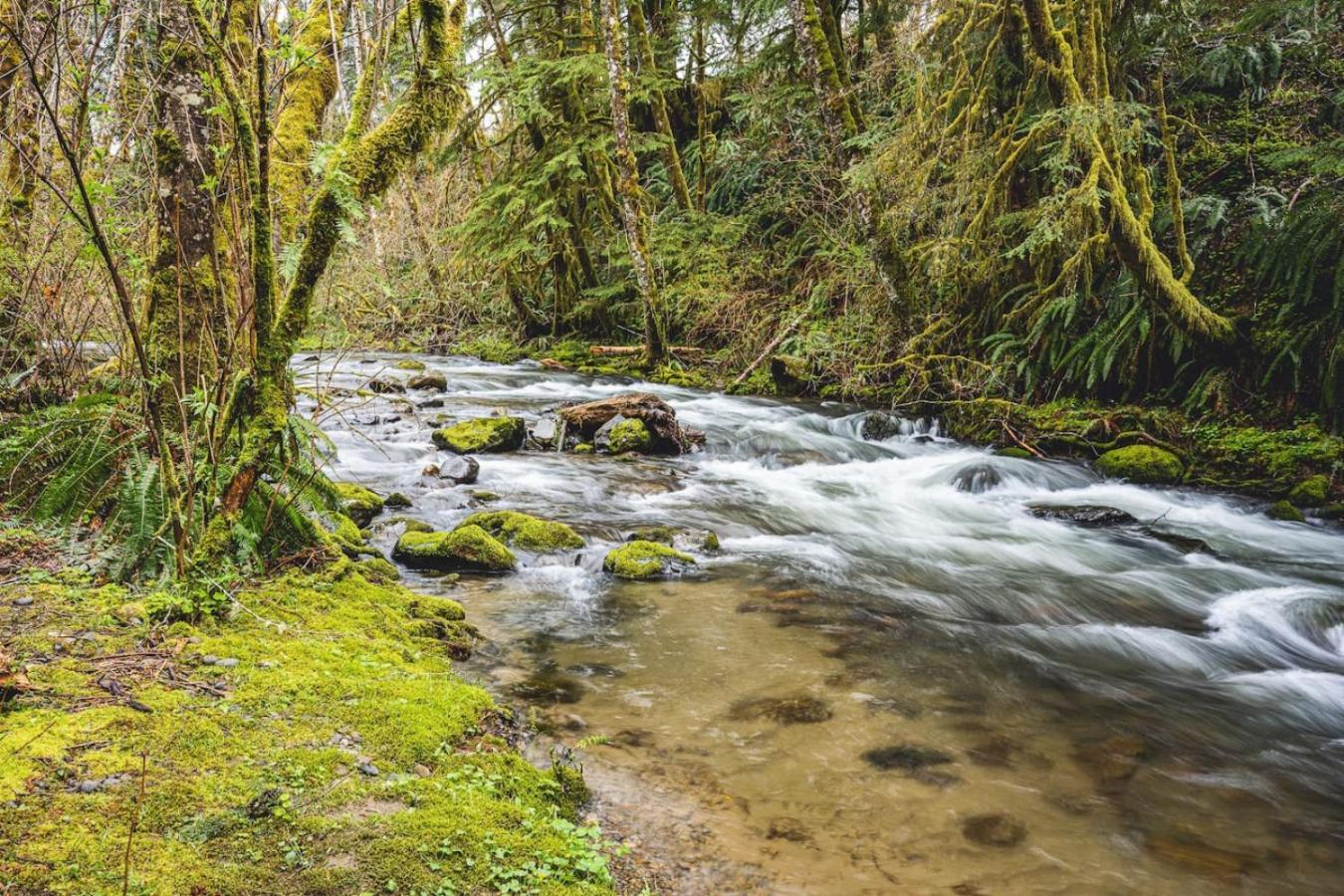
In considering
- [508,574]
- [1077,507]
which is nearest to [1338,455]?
[1077,507]

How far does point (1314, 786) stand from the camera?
11.5ft

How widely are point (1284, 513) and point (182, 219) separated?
9041 millimetres

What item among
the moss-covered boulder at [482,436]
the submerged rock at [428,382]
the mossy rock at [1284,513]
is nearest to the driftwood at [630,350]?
the submerged rock at [428,382]

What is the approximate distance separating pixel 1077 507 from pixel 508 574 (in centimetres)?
574

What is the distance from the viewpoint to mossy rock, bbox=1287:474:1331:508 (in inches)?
282

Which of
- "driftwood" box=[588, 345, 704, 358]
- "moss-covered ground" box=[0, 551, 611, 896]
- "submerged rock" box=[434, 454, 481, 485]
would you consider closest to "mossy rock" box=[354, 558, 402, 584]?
"moss-covered ground" box=[0, 551, 611, 896]

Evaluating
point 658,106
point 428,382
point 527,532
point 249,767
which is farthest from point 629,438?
point 658,106

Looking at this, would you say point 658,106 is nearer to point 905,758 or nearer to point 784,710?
point 784,710

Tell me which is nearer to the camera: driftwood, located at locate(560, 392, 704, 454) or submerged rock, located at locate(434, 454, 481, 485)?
submerged rock, located at locate(434, 454, 481, 485)

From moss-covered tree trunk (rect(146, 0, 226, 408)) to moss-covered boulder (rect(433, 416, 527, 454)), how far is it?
5140mm

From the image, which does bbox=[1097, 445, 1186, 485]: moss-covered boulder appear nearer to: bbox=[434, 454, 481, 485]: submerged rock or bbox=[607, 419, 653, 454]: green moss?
bbox=[607, 419, 653, 454]: green moss

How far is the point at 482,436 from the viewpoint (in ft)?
30.9

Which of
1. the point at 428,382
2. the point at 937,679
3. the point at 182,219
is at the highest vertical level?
the point at 182,219

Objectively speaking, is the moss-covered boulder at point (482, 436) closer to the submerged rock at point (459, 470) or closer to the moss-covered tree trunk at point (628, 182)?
the submerged rock at point (459, 470)
